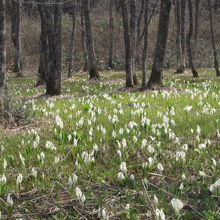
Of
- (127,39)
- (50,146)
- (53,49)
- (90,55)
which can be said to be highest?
(127,39)

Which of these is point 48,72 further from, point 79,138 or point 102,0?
point 102,0

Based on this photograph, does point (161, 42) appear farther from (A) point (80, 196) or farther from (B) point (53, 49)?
(A) point (80, 196)

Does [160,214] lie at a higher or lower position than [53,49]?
lower

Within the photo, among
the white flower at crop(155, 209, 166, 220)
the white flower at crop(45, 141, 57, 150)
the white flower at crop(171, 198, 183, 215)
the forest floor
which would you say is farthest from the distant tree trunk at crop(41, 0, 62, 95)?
the white flower at crop(155, 209, 166, 220)

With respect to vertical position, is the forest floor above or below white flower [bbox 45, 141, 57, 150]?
below

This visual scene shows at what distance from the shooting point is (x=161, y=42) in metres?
13.3

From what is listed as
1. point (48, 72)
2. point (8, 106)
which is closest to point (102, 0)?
point (48, 72)

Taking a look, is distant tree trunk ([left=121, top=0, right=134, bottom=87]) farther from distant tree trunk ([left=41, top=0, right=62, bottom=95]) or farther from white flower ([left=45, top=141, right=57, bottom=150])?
white flower ([left=45, top=141, right=57, bottom=150])

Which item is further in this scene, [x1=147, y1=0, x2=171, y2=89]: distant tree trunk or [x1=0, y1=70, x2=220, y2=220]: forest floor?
[x1=147, y1=0, x2=171, y2=89]: distant tree trunk

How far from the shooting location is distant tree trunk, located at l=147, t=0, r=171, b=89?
13133 millimetres

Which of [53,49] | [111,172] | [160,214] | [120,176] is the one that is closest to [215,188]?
[160,214]

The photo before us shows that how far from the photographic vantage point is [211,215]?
11.4 ft

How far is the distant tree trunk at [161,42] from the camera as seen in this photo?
13133 mm

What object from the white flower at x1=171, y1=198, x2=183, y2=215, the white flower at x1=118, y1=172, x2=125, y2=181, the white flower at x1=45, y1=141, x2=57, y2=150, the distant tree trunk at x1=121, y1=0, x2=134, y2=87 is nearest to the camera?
the white flower at x1=171, y1=198, x2=183, y2=215
